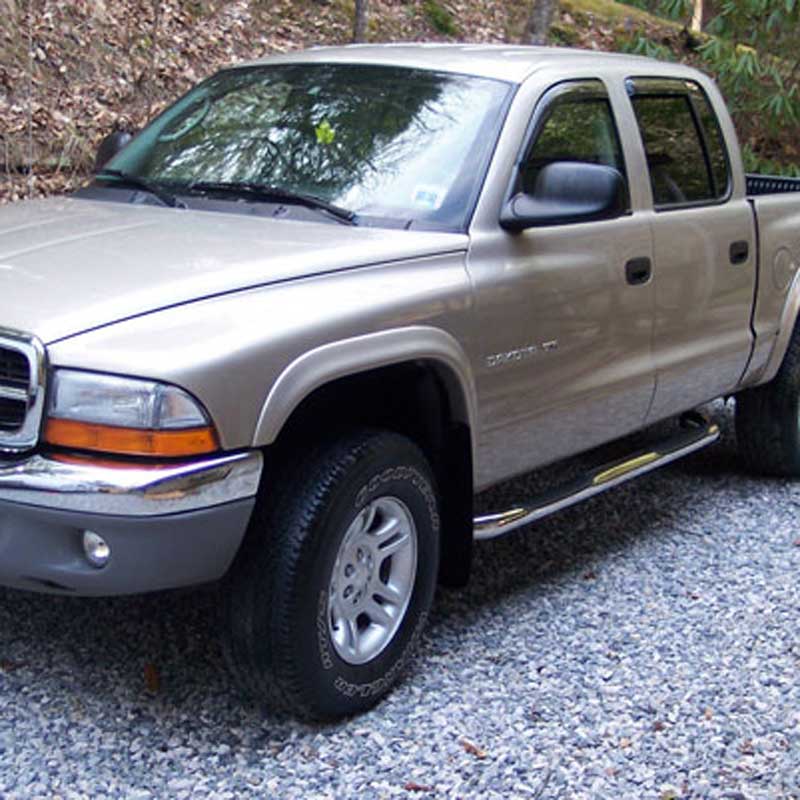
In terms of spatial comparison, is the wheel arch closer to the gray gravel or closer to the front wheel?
the front wheel

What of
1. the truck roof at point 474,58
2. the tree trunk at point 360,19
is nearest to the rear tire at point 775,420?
the truck roof at point 474,58

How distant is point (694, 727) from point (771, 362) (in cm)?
264

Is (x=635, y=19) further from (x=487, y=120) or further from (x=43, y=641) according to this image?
(x=43, y=641)

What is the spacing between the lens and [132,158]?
16.2 feet

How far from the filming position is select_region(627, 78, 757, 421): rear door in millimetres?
5191

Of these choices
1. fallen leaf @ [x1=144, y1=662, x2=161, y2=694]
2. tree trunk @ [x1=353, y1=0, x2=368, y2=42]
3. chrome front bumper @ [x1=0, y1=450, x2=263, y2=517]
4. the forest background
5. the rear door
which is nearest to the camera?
chrome front bumper @ [x1=0, y1=450, x2=263, y2=517]

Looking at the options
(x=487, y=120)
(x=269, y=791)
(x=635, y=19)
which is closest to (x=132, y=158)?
(x=487, y=120)

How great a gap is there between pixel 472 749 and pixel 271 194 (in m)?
1.90

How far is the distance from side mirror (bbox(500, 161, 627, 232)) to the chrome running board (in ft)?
3.14

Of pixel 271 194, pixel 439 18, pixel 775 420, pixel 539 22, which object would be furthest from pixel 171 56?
pixel 271 194

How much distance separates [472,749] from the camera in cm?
370

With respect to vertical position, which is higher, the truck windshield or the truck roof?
the truck roof

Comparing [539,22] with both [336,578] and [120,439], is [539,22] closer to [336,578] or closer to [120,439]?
[336,578]

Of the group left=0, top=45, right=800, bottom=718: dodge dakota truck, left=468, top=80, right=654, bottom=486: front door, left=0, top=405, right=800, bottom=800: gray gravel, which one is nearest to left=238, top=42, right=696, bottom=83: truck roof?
left=0, top=45, right=800, bottom=718: dodge dakota truck
